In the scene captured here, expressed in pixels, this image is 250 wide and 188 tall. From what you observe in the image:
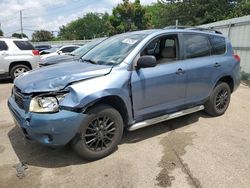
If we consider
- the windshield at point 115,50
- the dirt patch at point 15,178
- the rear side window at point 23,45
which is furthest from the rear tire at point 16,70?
the dirt patch at point 15,178

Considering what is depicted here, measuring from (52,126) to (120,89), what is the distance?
1.06 metres

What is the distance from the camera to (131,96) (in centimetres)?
395

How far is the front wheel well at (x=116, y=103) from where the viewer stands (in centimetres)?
368

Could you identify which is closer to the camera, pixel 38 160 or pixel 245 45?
pixel 38 160

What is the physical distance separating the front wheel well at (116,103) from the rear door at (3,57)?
7.54 m

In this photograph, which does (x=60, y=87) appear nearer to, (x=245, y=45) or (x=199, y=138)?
(x=199, y=138)

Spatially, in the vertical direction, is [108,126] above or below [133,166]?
above

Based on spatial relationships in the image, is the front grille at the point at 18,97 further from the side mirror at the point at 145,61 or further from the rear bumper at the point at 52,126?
the side mirror at the point at 145,61

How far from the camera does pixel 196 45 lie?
4996 mm

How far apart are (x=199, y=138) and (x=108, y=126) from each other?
5.57 ft

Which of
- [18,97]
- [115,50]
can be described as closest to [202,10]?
[115,50]

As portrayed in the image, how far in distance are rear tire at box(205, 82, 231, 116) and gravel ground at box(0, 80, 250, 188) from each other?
0.50 meters


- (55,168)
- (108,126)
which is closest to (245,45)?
(108,126)

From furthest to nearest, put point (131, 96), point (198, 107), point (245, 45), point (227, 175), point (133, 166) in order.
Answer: point (245, 45), point (198, 107), point (131, 96), point (133, 166), point (227, 175)
